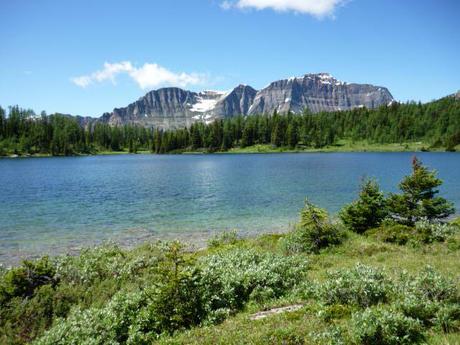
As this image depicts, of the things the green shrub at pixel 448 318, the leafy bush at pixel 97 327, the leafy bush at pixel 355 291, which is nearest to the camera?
the green shrub at pixel 448 318

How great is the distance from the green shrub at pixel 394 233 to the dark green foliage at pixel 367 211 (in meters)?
1.43

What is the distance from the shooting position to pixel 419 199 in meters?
27.5

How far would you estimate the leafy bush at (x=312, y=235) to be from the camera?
22.3m

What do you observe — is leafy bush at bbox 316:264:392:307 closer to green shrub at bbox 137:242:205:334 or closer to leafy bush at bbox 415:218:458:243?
green shrub at bbox 137:242:205:334

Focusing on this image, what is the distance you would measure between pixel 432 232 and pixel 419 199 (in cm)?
551

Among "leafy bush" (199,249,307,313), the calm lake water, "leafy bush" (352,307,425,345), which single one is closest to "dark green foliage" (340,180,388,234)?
the calm lake water

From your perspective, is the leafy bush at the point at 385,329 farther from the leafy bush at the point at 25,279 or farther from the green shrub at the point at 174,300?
the leafy bush at the point at 25,279

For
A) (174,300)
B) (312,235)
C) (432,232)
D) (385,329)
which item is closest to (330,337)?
(385,329)

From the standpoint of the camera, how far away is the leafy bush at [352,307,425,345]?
9.19m

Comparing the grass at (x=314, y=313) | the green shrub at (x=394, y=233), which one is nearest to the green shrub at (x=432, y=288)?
the grass at (x=314, y=313)

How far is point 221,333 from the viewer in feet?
34.6

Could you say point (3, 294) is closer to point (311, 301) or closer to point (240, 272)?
point (240, 272)

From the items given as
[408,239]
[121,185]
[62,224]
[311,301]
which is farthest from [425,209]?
[121,185]

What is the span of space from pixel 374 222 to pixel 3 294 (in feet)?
76.9
